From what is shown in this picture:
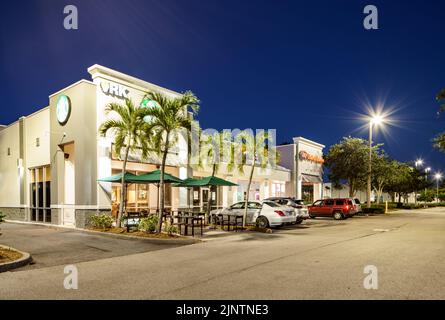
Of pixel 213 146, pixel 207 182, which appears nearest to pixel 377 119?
pixel 213 146

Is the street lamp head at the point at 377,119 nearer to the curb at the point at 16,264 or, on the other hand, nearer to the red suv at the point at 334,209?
the red suv at the point at 334,209

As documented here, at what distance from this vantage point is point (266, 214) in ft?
61.1

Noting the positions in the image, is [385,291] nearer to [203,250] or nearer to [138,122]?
[203,250]

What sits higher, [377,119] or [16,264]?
[377,119]

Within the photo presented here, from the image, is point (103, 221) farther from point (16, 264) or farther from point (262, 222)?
point (262, 222)

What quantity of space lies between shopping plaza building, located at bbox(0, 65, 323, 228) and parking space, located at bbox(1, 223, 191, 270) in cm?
306

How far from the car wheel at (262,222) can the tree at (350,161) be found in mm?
22237

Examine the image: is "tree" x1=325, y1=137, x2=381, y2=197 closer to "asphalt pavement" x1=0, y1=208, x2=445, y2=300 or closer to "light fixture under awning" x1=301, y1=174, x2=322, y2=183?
"light fixture under awning" x1=301, y1=174, x2=322, y2=183

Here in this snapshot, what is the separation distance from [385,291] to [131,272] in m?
5.44

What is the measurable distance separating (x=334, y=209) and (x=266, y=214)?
40.3 ft

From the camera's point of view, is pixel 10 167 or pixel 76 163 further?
pixel 10 167

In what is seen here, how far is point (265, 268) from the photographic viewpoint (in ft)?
28.0

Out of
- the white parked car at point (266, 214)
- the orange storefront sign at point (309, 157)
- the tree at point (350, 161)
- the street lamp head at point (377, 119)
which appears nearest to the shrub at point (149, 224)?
the white parked car at point (266, 214)
